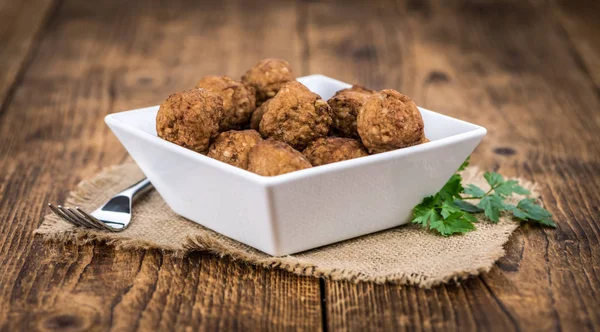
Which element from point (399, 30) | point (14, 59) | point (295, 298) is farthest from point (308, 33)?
point (295, 298)

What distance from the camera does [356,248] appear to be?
2.15m

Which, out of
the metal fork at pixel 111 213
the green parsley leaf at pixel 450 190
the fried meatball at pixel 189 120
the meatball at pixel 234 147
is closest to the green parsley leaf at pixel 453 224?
the green parsley leaf at pixel 450 190

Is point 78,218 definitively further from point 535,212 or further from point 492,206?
point 535,212

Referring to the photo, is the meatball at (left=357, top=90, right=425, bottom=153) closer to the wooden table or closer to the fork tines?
the wooden table

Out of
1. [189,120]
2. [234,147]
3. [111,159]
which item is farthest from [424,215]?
[111,159]

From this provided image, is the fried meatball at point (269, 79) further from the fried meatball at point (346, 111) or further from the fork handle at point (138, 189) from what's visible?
the fork handle at point (138, 189)

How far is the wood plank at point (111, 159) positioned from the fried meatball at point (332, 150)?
0.32 m

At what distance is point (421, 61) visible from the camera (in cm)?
430

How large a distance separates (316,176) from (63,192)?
107 centimetres

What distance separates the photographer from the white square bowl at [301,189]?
1965 mm

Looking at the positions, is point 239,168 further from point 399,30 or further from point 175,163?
point 399,30

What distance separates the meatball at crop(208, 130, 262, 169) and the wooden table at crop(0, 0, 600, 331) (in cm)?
26

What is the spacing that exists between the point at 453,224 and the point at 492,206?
0.55ft

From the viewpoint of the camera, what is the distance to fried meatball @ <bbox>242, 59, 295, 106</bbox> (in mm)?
2422
